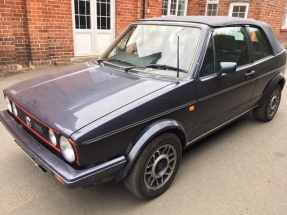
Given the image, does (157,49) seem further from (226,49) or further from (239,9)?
(239,9)

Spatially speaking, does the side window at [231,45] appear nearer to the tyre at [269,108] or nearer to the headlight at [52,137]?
the tyre at [269,108]

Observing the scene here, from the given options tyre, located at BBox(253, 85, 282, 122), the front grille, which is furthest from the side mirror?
the front grille

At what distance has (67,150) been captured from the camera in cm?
206

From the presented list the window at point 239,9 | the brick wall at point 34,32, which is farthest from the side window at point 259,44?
the window at point 239,9

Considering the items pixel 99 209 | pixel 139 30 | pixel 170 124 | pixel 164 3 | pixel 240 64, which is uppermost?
pixel 164 3

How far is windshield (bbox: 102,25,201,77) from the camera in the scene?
281cm

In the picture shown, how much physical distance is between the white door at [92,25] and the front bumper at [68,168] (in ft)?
21.6

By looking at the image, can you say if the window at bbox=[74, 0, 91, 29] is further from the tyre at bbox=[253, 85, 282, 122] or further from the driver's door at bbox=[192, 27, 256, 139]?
the tyre at bbox=[253, 85, 282, 122]

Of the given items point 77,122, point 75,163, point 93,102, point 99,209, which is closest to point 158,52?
point 93,102

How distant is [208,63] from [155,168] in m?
1.31

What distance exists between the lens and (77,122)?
205 cm

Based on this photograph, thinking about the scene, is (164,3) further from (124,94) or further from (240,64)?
(124,94)

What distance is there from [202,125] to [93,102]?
4.60 ft

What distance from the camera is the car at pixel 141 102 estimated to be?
2.08 m
